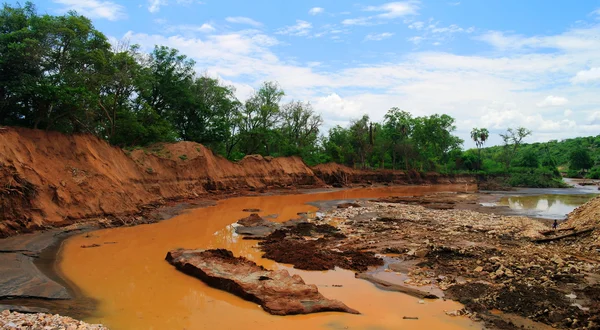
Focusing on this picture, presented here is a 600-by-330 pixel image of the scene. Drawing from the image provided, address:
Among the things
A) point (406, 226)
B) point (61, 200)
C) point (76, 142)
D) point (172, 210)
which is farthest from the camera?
point (172, 210)

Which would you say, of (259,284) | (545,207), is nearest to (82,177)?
(259,284)

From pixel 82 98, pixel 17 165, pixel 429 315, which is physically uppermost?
pixel 82 98

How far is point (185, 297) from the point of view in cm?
888

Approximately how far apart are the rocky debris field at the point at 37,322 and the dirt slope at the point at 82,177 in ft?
27.0

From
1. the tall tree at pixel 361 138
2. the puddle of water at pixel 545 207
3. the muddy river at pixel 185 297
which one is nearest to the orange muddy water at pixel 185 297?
the muddy river at pixel 185 297

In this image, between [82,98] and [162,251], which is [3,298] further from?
[82,98]

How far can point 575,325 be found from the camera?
711 cm

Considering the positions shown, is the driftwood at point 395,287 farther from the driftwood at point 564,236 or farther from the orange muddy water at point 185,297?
the driftwood at point 564,236

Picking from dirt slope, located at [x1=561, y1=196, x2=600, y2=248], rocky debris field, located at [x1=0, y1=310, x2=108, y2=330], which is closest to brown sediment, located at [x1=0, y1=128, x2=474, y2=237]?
rocky debris field, located at [x1=0, y1=310, x2=108, y2=330]

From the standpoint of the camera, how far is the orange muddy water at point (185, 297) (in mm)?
7543

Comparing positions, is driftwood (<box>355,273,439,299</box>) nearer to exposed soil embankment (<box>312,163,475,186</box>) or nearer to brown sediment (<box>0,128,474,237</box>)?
brown sediment (<box>0,128,474,237</box>)

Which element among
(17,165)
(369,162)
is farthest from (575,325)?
(369,162)

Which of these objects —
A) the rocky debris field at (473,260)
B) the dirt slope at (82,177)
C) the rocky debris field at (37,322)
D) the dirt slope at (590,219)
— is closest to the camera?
the rocky debris field at (37,322)

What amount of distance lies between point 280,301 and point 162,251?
21.6ft
